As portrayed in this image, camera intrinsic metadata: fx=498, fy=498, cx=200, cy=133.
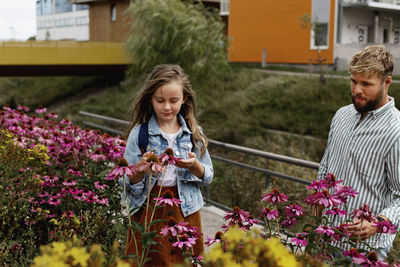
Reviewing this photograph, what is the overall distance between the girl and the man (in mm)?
851

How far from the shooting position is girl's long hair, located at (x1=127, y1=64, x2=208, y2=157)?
2.96 metres

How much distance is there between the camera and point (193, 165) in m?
2.75

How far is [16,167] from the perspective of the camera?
14.2ft

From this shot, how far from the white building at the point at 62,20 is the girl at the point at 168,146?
191 ft

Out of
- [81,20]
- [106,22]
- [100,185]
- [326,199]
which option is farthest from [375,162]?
[81,20]

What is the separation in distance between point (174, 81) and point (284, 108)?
52.1ft

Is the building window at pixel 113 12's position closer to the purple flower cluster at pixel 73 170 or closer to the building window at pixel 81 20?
the building window at pixel 81 20

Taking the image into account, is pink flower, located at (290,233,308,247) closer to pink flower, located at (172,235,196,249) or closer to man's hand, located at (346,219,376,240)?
man's hand, located at (346,219,376,240)

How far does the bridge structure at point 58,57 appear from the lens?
87.0 ft

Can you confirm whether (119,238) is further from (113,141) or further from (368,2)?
(368,2)

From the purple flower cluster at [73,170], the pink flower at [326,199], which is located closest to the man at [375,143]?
the pink flower at [326,199]

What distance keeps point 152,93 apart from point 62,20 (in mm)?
66916

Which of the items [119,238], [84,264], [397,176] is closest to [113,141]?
[119,238]

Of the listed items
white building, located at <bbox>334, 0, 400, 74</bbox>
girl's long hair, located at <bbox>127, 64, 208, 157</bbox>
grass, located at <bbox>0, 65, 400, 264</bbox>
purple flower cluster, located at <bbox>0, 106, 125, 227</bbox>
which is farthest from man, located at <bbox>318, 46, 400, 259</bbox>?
white building, located at <bbox>334, 0, 400, 74</bbox>
